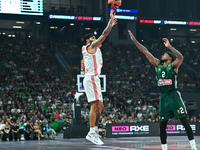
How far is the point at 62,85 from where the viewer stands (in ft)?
93.0

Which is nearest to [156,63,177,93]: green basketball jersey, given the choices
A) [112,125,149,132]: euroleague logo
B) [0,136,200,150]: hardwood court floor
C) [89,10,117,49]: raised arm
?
[89,10,117,49]: raised arm

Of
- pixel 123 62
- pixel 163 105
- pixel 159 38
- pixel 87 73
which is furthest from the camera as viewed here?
pixel 159 38

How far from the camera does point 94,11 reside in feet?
125

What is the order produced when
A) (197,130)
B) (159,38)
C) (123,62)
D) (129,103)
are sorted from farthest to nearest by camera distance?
(159,38) → (123,62) → (129,103) → (197,130)

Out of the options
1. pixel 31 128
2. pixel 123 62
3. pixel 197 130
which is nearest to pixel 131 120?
pixel 197 130

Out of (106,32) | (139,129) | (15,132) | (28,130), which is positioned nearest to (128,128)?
(139,129)

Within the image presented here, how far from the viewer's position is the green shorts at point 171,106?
6.89 metres

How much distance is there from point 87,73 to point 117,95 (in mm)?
20588

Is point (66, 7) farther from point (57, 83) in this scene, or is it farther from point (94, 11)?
point (57, 83)

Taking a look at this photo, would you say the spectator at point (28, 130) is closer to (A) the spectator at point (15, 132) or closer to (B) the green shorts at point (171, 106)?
(A) the spectator at point (15, 132)

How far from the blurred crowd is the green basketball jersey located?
13244mm

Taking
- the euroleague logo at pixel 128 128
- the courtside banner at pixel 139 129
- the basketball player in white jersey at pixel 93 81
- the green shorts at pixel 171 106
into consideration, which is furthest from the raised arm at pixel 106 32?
the euroleague logo at pixel 128 128

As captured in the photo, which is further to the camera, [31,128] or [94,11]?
[94,11]

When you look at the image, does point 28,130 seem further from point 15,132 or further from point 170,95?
point 170,95
